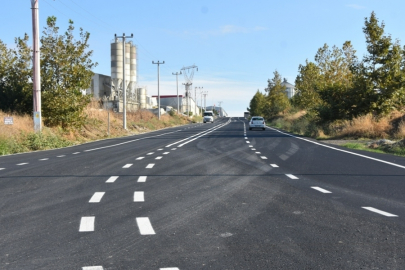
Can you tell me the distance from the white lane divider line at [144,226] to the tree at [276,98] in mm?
83968

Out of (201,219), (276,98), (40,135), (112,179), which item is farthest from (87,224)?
(276,98)

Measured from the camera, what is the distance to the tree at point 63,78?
30.8m

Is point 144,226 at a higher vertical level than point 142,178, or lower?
higher

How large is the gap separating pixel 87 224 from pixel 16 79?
27.0 meters

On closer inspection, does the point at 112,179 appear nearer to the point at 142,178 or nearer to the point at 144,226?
the point at 142,178

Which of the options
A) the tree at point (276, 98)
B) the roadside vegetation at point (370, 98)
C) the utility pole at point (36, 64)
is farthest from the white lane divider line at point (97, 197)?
the tree at point (276, 98)

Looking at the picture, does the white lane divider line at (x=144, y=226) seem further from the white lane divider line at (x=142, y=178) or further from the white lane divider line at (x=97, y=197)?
the white lane divider line at (x=142, y=178)

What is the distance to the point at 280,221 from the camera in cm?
723

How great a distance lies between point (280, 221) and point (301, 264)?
2.05 m

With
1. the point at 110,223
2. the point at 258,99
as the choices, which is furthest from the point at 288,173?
the point at 258,99

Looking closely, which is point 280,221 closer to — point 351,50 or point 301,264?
point 301,264

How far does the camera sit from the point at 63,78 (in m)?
32.0

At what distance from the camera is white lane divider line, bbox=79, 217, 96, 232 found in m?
6.72

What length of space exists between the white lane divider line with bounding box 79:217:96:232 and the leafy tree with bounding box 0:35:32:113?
24482 mm
